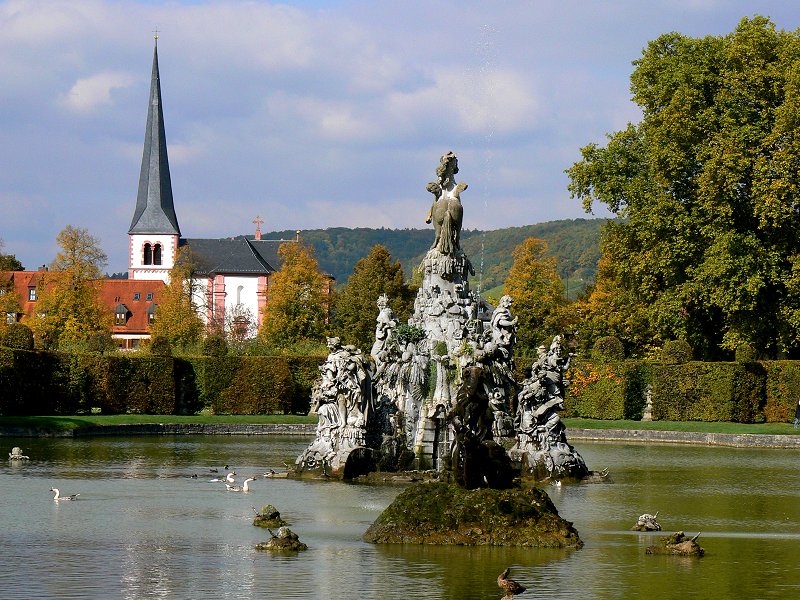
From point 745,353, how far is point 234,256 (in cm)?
10477

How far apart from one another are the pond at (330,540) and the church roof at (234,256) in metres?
115

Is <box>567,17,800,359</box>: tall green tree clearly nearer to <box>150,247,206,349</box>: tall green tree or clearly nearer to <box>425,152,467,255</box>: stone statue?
<box>425,152,467,255</box>: stone statue

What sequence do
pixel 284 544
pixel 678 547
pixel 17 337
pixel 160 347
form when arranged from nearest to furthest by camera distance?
pixel 284 544
pixel 678 547
pixel 17 337
pixel 160 347

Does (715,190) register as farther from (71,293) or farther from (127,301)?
(127,301)

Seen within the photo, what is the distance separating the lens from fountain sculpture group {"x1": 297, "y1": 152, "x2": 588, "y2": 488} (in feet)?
102

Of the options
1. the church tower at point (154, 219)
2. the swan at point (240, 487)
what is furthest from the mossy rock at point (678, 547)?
the church tower at point (154, 219)

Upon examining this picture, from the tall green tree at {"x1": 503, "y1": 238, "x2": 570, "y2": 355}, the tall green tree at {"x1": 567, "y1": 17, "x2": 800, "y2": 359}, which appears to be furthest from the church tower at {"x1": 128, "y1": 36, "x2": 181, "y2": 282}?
the tall green tree at {"x1": 567, "y1": 17, "x2": 800, "y2": 359}

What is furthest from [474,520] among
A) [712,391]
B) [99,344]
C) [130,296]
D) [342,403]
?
[130,296]

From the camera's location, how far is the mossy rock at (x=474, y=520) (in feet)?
66.8

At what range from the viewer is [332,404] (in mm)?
31422

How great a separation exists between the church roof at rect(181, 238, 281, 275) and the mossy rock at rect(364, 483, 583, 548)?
422 ft

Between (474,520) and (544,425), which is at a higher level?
(544,425)

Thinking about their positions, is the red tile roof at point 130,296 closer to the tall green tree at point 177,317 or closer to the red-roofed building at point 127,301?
the red-roofed building at point 127,301

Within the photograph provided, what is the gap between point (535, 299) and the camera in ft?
280
